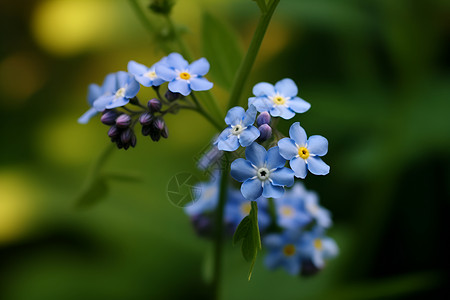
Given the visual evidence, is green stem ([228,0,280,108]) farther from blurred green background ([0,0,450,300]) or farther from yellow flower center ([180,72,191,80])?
blurred green background ([0,0,450,300])

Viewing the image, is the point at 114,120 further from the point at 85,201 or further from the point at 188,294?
the point at 188,294

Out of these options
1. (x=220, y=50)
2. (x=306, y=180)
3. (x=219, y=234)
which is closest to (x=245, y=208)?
(x=219, y=234)

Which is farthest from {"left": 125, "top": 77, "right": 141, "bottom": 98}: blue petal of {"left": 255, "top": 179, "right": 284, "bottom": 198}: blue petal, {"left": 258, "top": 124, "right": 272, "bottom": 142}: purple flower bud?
{"left": 255, "top": 179, "right": 284, "bottom": 198}: blue petal

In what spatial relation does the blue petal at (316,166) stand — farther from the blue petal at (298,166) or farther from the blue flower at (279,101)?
the blue flower at (279,101)

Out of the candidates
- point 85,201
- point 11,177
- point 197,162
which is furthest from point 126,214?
point 197,162

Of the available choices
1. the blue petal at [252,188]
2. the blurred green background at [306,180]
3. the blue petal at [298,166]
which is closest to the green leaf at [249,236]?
the blue petal at [252,188]

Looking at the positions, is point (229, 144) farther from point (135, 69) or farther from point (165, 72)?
point (135, 69)
